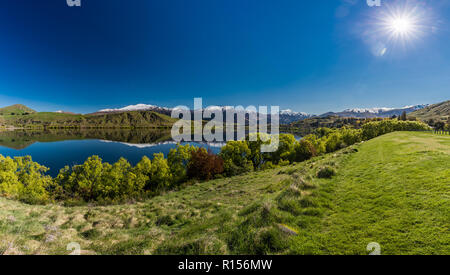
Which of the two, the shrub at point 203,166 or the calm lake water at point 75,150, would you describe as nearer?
the shrub at point 203,166

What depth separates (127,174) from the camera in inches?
1246

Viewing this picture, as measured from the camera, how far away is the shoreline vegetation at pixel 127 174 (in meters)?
26.2

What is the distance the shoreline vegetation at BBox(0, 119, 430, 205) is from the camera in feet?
86.1

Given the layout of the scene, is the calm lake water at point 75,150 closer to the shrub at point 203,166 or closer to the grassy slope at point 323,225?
the shrub at point 203,166

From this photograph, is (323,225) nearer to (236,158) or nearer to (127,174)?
(127,174)

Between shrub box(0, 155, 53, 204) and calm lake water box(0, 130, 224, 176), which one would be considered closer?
shrub box(0, 155, 53, 204)

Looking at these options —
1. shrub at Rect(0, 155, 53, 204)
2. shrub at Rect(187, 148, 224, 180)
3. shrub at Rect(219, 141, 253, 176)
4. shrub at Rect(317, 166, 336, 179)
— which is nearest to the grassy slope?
shrub at Rect(317, 166, 336, 179)

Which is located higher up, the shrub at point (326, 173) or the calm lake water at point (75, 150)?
the shrub at point (326, 173)

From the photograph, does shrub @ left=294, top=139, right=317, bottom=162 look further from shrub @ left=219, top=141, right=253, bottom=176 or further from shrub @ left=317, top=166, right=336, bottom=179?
shrub @ left=317, top=166, right=336, bottom=179

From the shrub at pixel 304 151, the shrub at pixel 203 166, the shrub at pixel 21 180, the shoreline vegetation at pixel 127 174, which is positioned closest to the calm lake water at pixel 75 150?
the shrub at pixel 203 166

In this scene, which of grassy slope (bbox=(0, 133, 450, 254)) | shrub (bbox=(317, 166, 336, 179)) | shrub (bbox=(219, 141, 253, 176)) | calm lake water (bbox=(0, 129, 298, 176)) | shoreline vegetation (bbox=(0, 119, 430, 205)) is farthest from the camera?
calm lake water (bbox=(0, 129, 298, 176))

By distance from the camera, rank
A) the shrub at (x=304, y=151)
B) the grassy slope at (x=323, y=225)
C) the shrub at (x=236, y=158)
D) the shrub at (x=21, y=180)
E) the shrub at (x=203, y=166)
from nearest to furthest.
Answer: the grassy slope at (x=323, y=225) → the shrub at (x=21, y=180) → the shrub at (x=203, y=166) → the shrub at (x=236, y=158) → the shrub at (x=304, y=151)

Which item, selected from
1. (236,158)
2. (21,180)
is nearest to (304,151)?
(236,158)
